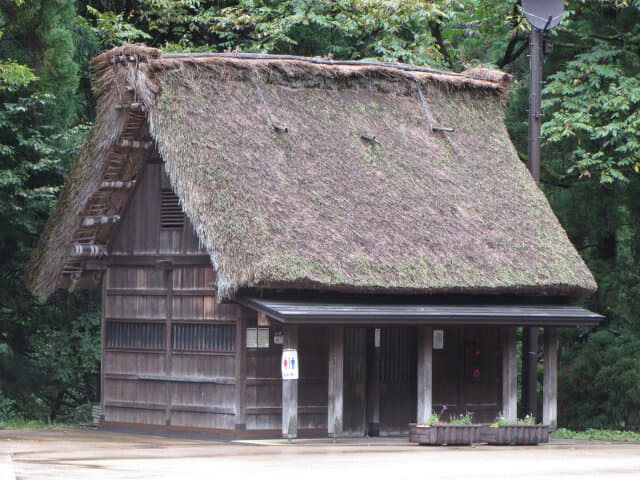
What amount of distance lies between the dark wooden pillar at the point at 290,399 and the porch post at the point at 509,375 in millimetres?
4492

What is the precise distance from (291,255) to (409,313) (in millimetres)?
2349

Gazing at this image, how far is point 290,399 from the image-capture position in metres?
19.5

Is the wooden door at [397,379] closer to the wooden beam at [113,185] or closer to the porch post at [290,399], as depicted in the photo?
the porch post at [290,399]

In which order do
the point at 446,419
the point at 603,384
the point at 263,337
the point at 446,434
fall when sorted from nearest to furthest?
the point at 446,434 < the point at 263,337 < the point at 446,419 < the point at 603,384

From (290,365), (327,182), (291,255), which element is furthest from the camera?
(327,182)

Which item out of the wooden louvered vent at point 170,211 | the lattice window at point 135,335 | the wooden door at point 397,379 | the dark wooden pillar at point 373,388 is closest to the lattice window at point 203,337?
the lattice window at point 135,335

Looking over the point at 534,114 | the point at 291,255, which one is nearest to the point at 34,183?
the point at 291,255

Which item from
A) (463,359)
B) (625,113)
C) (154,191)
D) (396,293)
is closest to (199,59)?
(154,191)

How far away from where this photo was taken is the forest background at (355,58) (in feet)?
77.8

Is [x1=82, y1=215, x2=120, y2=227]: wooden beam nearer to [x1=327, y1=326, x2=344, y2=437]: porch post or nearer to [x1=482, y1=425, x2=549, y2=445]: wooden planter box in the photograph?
[x1=327, y1=326, x2=344, y2=437]: porch post

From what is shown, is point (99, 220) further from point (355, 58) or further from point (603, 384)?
point (603, 384)

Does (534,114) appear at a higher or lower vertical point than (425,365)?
higher

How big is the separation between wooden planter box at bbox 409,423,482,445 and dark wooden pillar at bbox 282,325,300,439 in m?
2.00

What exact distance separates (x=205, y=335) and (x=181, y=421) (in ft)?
5.50
